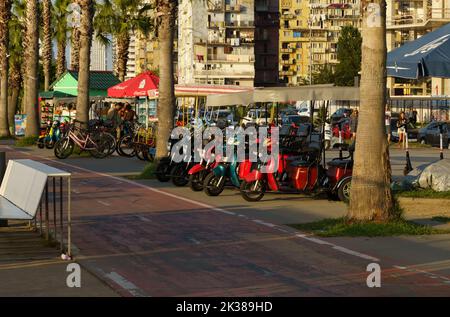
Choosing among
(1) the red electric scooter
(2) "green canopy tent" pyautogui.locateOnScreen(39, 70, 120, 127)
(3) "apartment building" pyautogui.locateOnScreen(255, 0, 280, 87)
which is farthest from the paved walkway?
(3) "apartment building" pyautogui.locateOnScreen(255, 0, 280, 87)

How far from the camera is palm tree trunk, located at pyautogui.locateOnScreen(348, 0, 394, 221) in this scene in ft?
47.8

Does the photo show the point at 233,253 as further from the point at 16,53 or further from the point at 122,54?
the point at 16,53

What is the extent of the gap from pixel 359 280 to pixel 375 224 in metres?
4.05

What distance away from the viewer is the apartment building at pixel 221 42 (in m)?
124

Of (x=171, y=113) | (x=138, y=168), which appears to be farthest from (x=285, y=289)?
(x=138, y=168)

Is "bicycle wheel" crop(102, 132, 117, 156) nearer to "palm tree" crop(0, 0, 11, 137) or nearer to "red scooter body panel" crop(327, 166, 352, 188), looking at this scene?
"red scooter body panel" crop(327, 166, 352, 188)

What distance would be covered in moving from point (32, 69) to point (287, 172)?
2711cm

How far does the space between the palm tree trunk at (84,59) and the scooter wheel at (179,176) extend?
14278mm

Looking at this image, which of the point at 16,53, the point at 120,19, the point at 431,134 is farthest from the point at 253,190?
the point at 16,53

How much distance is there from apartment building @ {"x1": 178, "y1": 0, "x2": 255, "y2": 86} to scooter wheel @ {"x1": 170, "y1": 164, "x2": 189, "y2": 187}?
9989cm

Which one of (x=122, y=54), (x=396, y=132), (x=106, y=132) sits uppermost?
(x=122, y=54)

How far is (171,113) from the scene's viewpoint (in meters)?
26.2

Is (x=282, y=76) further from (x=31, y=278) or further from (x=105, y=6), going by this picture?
(x=31, y=278)

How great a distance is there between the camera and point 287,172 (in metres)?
19.2
